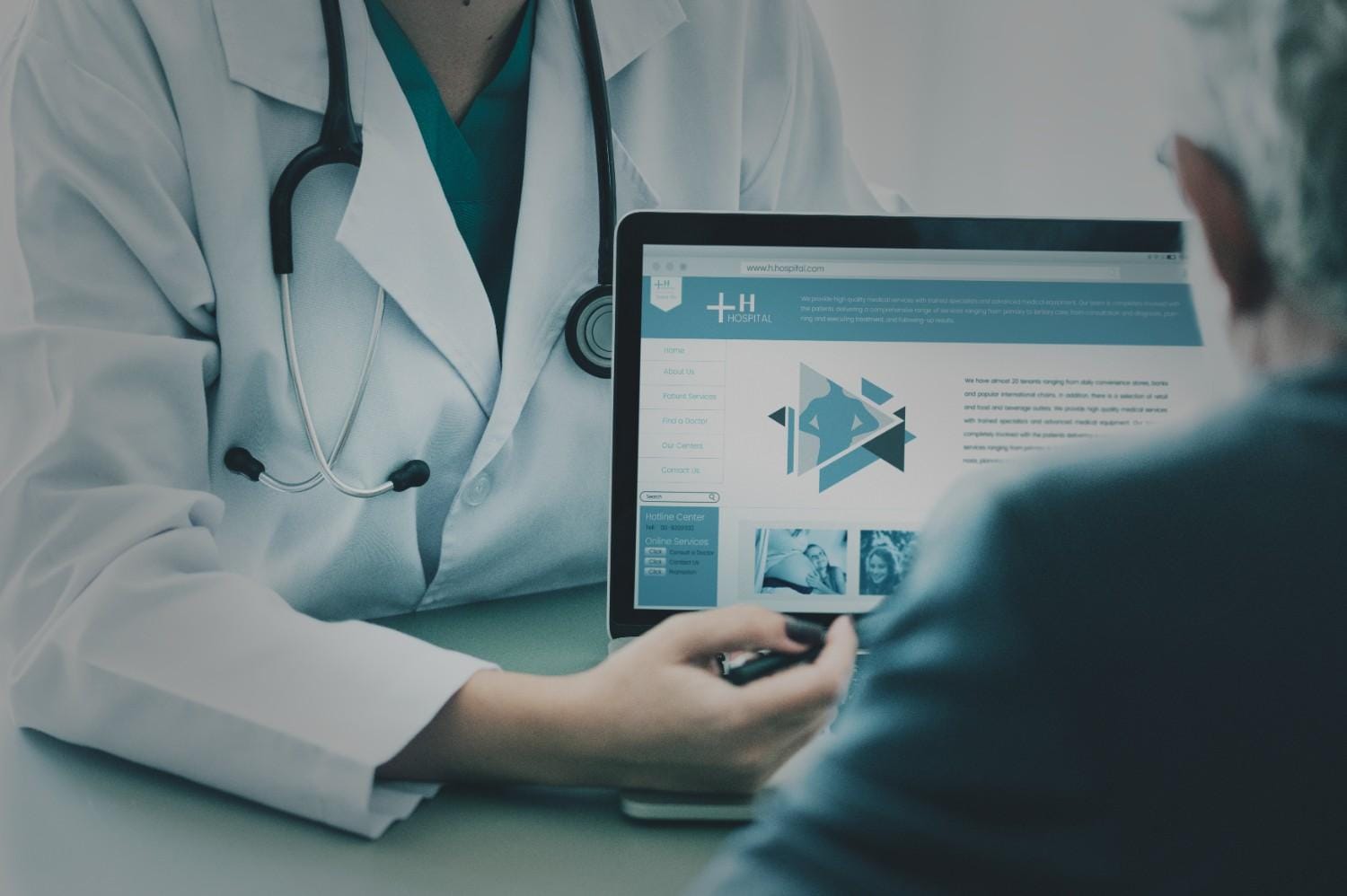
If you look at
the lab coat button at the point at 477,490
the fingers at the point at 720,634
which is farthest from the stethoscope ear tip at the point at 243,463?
the fingers at the point at 720,634

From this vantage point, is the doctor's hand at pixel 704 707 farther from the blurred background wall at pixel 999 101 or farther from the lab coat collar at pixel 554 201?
the blurred background wall at pixel 999 101

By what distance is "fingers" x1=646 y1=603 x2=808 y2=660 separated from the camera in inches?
22.7

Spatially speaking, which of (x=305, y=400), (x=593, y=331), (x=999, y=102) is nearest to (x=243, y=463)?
(x=305, y=400)

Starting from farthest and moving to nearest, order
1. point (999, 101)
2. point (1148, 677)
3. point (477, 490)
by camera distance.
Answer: point (999, 101) → point (477, 490) → point (1148, 677)

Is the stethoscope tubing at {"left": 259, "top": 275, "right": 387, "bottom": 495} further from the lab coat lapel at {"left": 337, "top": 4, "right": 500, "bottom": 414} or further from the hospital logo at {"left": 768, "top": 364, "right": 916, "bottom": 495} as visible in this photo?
the hospital logo at {"left": 768, "top": 364, "right": 916, "bottom": 495}

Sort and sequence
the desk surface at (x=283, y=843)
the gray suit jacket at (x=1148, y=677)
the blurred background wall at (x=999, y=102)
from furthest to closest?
the blurred background wall at (x=999, y=102), the desk surface at (x=283, y=843), the gray suit jacket at (x=1148, y=677)

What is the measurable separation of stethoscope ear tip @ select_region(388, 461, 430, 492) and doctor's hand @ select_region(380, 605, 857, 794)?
0.25 meters

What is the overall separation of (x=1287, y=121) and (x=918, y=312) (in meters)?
0.45

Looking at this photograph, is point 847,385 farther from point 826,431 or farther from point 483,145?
point 483,145

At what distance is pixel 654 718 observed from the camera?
22.0 inches

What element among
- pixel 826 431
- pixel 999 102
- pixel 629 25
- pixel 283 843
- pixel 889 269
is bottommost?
pixel 283 843

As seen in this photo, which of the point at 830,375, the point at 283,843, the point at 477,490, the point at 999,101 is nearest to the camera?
the point at 283,843

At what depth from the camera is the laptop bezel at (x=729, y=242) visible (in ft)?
2.41

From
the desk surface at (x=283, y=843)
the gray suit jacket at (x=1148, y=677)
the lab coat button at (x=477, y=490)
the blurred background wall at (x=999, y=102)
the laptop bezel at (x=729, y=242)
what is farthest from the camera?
the blurred background wall at (x=999, y=102)
